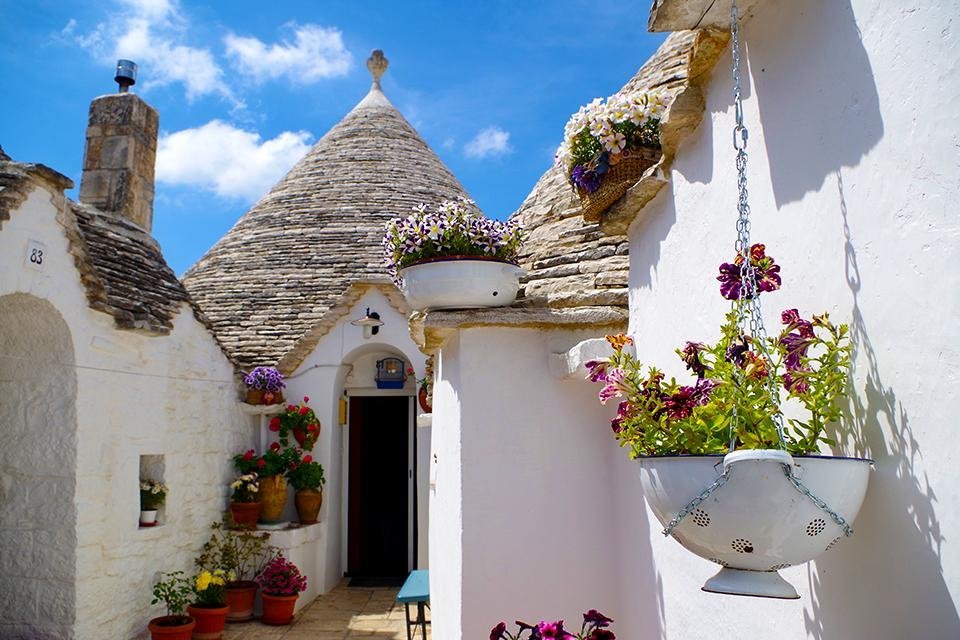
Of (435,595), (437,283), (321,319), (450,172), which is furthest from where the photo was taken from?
(450,172)

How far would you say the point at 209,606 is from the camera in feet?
21.9

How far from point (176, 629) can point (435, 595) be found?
8.87 ft

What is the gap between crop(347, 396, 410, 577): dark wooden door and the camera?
32.9 feet

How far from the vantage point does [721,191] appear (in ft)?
7.70

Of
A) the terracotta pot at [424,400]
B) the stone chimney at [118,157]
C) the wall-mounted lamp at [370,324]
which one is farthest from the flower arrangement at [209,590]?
the stone chimney at [118,157]

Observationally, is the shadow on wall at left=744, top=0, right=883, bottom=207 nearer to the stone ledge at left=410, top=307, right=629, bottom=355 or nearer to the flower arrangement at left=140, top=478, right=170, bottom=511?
the stone ledge at left=410, top=307, right=629, bottom=355

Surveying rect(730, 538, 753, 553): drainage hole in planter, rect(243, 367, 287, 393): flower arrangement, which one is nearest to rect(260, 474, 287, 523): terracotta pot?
rect(243, 367, 287, 393): flower arrangement

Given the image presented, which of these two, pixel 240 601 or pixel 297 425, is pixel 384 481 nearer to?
pixel 297 425

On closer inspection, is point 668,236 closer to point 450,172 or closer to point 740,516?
point 740,516

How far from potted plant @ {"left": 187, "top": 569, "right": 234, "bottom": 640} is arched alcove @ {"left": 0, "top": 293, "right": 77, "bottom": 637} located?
1.36m

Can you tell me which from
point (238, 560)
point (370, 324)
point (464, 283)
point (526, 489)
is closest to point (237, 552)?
point (238, 560)

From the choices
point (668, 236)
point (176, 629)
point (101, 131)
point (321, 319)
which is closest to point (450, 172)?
point (321, 319)

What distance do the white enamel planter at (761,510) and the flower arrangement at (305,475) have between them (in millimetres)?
7399

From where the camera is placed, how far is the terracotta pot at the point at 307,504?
8453 mm
